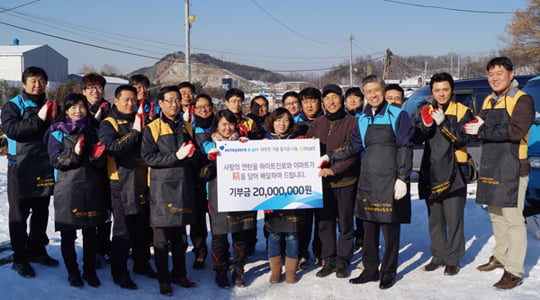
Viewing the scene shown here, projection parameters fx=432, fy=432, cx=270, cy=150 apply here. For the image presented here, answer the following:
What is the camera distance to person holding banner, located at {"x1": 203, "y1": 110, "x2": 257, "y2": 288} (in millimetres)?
4699

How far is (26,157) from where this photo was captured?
461 cm

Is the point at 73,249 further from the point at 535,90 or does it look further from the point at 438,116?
the point at 535,90

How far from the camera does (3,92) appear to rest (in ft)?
92.4

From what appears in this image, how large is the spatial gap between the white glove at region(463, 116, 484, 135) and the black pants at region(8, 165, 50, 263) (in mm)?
4718

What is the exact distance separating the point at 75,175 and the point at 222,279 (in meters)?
1.91

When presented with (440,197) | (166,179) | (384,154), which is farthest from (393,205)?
(166,179)

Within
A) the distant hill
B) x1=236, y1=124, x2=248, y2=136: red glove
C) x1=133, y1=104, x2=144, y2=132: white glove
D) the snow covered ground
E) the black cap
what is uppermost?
the distant hill

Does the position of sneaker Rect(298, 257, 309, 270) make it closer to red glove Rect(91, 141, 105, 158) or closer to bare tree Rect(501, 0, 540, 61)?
red glove Rect(91, 141, 105, 158)

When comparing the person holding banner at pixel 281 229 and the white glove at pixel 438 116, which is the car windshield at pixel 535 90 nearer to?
the white glove at pixel 438 116

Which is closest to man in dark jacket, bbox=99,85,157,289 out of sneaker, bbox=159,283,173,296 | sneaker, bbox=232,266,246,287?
sneaker, bbox=159,283,173,296

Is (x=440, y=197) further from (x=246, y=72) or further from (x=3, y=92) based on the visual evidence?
(x=246, y=72)

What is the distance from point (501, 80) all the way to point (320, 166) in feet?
6.93

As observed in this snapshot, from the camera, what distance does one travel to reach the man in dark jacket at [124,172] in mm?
4387

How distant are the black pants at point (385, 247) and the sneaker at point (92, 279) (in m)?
2.91
